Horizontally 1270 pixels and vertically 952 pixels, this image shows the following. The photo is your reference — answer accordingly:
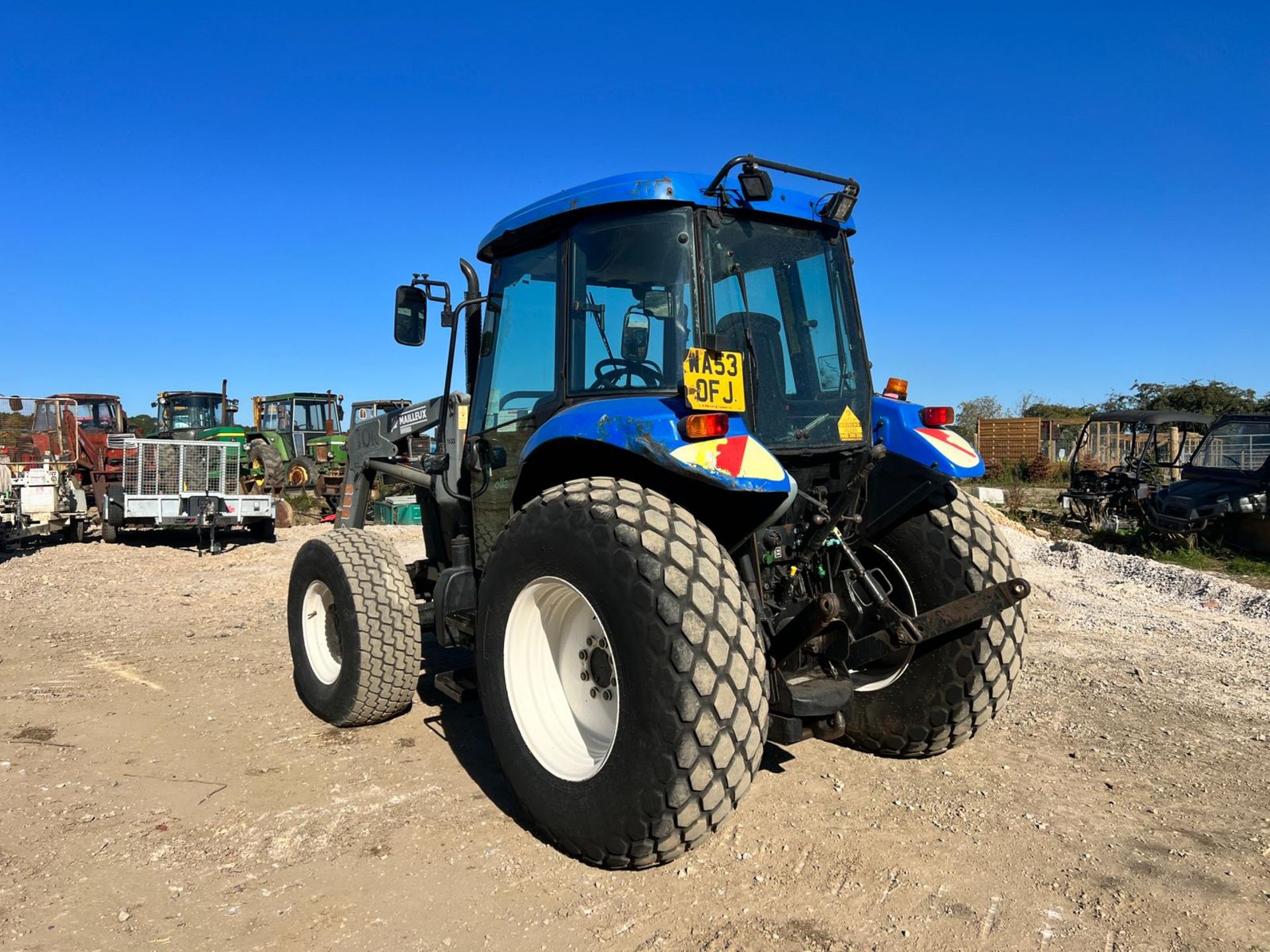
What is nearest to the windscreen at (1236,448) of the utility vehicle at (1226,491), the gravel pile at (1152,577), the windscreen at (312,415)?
the utility vehicle at (1226,491)

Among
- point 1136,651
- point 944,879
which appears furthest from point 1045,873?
point 1136,651

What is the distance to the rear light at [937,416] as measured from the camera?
369 cm

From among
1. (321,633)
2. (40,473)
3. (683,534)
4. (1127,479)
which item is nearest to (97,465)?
(40,473)

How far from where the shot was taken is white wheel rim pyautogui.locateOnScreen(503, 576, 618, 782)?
3.22 metres

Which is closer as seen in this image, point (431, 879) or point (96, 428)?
point (431, 879)

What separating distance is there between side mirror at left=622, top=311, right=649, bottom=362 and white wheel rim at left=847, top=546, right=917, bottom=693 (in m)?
1.44

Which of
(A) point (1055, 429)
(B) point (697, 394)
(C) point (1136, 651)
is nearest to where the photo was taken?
(B) point (697, 394)

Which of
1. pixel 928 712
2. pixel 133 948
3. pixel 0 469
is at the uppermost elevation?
pixel 0 469

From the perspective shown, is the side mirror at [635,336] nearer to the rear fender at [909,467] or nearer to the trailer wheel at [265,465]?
the rear fender at [909,467]

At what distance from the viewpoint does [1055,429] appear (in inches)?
1046

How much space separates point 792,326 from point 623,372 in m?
0.82

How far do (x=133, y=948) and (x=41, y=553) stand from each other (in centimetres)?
1148

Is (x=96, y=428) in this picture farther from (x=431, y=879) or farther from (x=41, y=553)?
(x=431, y=879)

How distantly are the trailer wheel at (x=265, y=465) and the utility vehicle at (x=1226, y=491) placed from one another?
49.3ft
